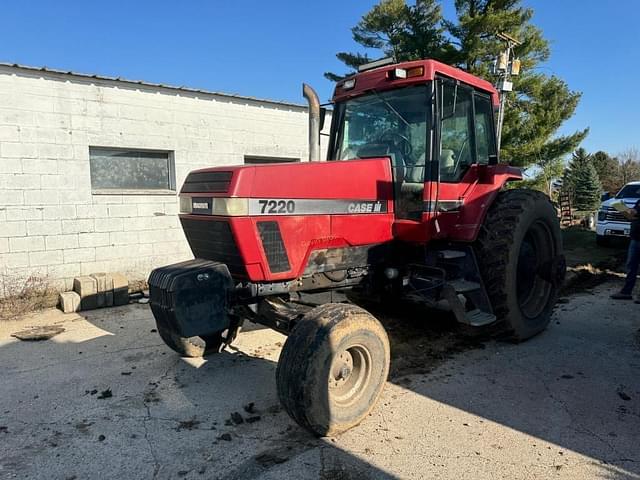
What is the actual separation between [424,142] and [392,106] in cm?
48

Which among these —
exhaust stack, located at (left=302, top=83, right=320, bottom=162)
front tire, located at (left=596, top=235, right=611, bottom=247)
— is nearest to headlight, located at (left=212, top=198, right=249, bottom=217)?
exhaust stack, located at (left=302, top=83, right=320, bottom=162)

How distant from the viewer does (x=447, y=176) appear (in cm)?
427

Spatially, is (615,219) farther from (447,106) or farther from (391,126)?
(391,126)

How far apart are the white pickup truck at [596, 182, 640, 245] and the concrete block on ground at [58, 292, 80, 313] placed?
1150 cm

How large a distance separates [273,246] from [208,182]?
2.19ft

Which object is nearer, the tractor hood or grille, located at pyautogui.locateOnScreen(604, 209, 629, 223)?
the tractor hood

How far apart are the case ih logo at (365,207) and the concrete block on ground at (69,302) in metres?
4.53

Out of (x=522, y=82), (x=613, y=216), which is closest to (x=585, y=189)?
(x=522, y=82)

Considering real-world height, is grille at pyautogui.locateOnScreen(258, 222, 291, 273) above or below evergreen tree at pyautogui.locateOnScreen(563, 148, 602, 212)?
below

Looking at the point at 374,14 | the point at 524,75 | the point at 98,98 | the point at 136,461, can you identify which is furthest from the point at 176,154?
the point at 524,75

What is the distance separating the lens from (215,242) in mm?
3289

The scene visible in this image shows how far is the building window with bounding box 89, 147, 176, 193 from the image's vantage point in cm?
691

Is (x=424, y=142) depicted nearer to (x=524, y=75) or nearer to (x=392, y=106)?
(x=392, y=106)

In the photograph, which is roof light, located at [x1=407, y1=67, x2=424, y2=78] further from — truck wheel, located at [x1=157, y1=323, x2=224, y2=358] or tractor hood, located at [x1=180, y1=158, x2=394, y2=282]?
truck wheel, located at [x1=157, y1=323, x2=224, y2=358]
